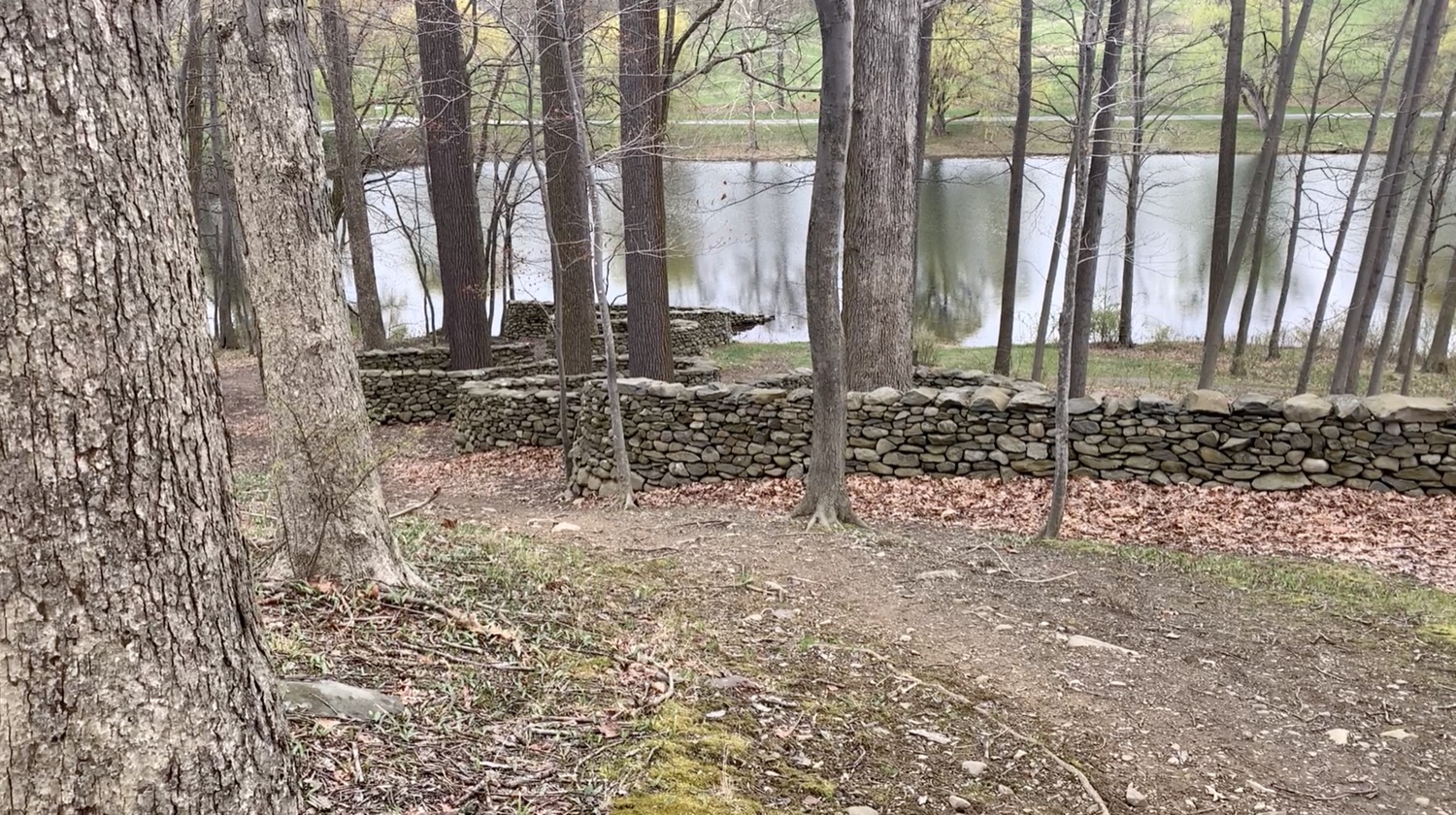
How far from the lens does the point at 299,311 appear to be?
12.3ft

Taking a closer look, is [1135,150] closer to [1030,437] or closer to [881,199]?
[881,199]

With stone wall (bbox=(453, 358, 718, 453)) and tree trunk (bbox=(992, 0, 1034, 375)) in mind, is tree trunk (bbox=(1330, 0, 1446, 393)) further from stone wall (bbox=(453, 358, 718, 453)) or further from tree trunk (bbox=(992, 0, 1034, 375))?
stone wall (bbox=(453, 358, 718, 453))

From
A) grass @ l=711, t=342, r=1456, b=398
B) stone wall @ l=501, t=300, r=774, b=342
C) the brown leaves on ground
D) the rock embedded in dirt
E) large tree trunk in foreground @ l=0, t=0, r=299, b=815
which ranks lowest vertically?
the brown leaves on ground

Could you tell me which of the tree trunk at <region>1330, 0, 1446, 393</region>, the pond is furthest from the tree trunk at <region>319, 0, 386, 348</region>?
the tree trunk at <region>1330, 0, 1446, 393</region>

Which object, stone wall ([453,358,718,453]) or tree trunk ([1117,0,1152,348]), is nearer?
stone wall ([453,358,718,453])

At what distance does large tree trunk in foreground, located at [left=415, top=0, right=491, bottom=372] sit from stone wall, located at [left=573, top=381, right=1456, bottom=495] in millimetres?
4940

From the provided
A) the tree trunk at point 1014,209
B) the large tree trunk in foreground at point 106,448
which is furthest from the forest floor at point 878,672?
the tree trunk at point 1014,209

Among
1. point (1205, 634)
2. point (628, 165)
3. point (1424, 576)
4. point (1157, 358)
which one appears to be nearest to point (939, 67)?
point (1157, 358)

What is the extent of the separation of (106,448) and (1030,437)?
27.4 ft

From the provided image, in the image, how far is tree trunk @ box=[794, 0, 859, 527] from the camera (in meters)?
6.33

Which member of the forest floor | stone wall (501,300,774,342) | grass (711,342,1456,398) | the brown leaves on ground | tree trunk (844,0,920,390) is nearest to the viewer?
the forest floor

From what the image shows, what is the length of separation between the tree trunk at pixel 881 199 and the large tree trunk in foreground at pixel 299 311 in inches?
252

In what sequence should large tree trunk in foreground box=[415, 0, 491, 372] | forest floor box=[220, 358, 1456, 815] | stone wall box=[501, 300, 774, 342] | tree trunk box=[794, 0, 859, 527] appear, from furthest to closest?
stone wall box=[501, 300, 774, 342]
large tree trunk in foreground box=[415, 0, 491, 372]
tree trunk box=[794, 0, 859, 527]
forest floor box=[220, 358, 1456, 815]

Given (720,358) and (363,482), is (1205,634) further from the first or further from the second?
(720,358)
